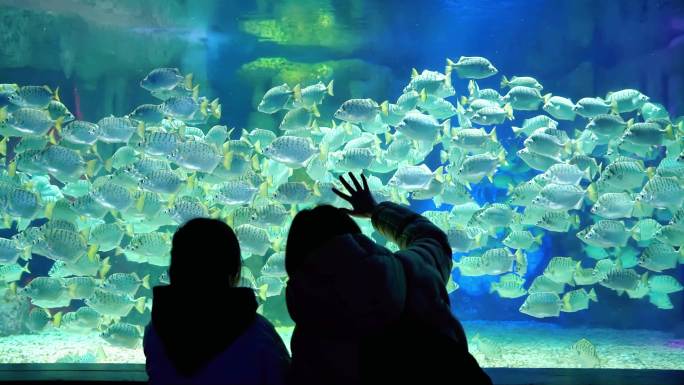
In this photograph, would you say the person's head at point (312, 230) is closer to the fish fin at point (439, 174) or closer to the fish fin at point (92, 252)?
the fish fin at point (92, 252)

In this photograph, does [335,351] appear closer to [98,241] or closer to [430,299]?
[430,299]

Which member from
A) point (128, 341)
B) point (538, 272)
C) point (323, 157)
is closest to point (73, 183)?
point (128, 341)

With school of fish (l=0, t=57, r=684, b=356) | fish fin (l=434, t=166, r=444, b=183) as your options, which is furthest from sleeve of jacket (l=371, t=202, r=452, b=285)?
fish fin (l=434, t=166, r=444, b=183)

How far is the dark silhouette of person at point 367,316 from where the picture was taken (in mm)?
1550

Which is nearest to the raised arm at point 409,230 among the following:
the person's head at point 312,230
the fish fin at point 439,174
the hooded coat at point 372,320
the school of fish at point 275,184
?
the hooded coat at point 372,320

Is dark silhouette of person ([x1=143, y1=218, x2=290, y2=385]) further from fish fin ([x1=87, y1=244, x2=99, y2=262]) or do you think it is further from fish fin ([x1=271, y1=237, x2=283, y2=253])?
fish fin ([x1=271, y1=237, x2=283, y2=253])

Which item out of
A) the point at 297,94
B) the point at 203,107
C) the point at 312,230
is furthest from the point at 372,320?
the point at 203,107

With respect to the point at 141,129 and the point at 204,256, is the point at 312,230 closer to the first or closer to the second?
the point at 204,256

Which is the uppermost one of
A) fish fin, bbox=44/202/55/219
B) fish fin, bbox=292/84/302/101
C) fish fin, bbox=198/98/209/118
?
fish fin, bbox=292/84/302/101

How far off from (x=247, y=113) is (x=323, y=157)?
6.91 meters

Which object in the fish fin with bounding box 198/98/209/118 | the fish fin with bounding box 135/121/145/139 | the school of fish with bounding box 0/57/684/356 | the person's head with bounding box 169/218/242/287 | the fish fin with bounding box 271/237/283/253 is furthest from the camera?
the fish fin with bounding box 198/98/209/118

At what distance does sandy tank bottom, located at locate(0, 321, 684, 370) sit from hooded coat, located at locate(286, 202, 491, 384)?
6.21 m

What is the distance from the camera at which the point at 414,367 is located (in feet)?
5.08

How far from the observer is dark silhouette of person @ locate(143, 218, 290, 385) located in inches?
70.6
